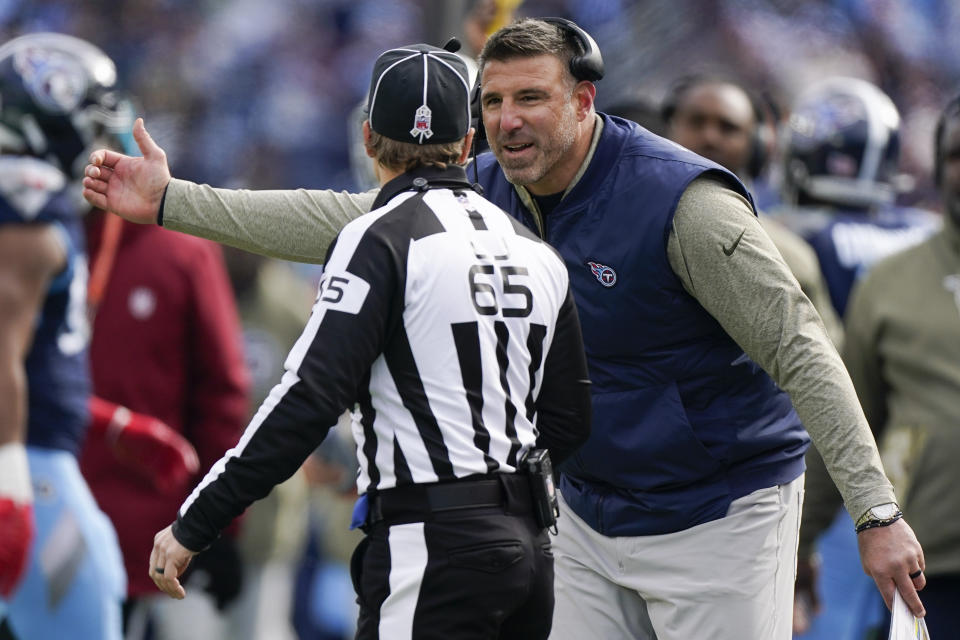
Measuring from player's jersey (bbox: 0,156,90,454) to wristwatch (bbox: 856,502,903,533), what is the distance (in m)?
2.83

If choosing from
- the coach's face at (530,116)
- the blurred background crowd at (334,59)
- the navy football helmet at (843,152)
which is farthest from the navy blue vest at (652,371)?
the blurred background crowd at (334,59)

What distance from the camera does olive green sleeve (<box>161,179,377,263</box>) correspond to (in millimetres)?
4004

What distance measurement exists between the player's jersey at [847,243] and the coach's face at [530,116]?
10.0 feet

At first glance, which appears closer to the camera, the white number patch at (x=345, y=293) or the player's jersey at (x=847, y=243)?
the white number patch at (x=345, y=293)

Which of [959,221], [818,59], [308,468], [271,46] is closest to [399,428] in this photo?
[959,221]

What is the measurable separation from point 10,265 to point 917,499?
3.03 metres

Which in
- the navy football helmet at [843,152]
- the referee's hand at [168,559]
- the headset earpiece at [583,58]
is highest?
the headset earpiece at [583,58]

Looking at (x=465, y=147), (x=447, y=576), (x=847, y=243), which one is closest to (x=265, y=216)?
(x=465, y=147)

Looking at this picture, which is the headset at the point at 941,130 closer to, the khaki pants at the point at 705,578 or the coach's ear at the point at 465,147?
the khaki pants at the point at 705,578

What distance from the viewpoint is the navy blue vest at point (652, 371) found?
12.8 feet

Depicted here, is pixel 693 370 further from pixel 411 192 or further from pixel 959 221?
pixel 959 221

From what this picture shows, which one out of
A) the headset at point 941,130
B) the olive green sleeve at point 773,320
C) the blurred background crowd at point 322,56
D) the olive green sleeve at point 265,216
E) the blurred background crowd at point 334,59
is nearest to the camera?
the olive green sleeve at point 773,320

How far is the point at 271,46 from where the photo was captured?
1318cm

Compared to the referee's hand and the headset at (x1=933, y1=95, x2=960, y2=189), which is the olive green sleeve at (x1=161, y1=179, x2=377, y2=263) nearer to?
the referee's hand
